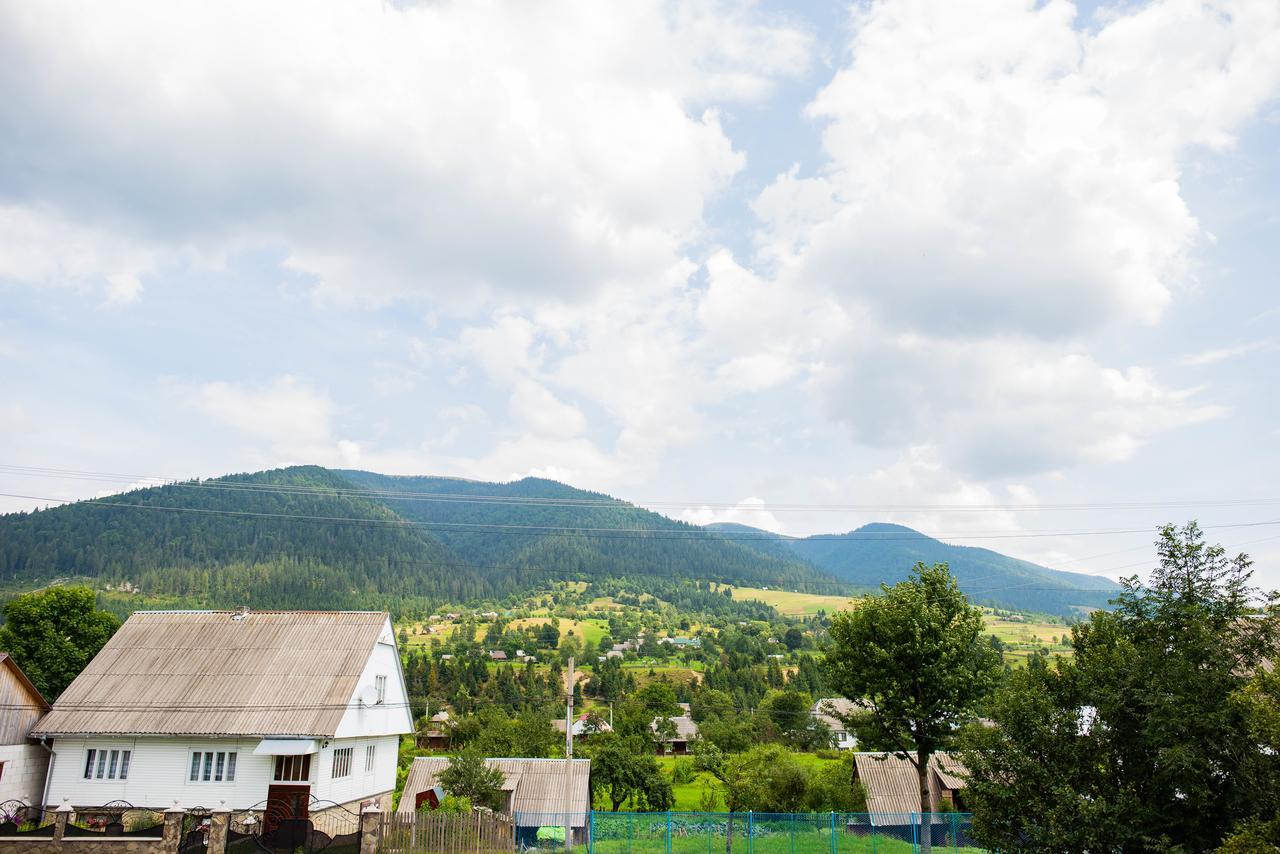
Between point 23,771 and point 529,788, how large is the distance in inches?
883

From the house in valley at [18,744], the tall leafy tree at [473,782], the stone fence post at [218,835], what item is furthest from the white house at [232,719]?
the stone fence post at [218,835]

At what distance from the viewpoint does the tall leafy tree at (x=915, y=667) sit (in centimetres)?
3212

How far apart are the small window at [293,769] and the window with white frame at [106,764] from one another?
6.50m

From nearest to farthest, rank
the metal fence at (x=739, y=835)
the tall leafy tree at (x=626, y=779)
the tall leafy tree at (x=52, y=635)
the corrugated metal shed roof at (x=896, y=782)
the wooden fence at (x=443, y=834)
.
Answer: the wooden fence at (x=443, y=834), the metal fence at (x=739, y=835), the corrugated metal shed roof at (x=896, y=782), the tall leafy tree at (x=52, y=635), the tall leafy tree at (x=626, y=779)

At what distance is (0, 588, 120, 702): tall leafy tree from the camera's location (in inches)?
1774

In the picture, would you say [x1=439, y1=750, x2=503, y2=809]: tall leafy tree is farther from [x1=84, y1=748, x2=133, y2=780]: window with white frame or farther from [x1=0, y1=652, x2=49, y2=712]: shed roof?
[x1=0, y1=652, x2=49, y2=712]: shed roof

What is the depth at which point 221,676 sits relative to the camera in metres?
34.3

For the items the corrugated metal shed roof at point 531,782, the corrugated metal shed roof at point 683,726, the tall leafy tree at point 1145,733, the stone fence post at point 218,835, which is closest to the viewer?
the tall leafy tree at point 1145,733

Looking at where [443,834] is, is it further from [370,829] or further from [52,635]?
[52,635]

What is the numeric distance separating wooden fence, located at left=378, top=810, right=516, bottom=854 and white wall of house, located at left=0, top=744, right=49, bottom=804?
20.5 metres

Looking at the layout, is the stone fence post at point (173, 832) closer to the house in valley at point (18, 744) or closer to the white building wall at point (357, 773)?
the white building wall at point (357, 773)

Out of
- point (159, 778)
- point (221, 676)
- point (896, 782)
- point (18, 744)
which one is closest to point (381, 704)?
point (221, 676)

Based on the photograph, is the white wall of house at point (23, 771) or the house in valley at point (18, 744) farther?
the house in valley at point (18, 744)

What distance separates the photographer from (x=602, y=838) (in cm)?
3303
